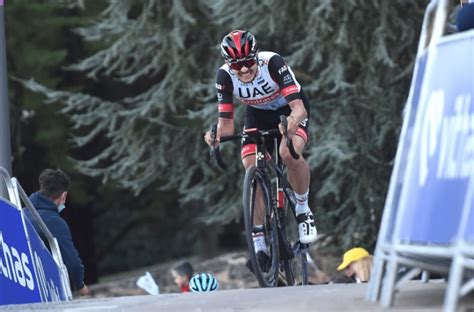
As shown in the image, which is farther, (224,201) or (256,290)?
(224,201)

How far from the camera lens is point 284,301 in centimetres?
751

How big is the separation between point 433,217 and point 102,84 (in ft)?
68.4

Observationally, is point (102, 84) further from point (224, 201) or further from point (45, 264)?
point (45, 264)

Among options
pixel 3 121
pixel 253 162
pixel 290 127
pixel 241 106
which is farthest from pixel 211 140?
pixel 241 106

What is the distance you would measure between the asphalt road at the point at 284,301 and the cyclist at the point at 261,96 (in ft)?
6.27

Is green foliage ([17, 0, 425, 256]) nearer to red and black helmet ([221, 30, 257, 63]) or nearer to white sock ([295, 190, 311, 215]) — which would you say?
white sock ([295, 190, 311, 215])

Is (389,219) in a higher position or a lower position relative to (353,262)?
higher

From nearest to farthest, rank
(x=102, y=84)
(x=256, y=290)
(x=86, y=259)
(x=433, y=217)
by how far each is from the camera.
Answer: (x=433, y=217) → (x=256, y=290) → (x=102, y=84) → (x=86, y=259)

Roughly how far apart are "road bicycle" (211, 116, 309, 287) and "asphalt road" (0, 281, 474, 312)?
5.38 ft

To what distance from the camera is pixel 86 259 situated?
28.7 metres

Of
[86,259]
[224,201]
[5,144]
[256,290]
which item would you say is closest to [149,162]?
[224,201]

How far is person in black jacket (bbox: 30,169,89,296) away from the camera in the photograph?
1165 centimetres

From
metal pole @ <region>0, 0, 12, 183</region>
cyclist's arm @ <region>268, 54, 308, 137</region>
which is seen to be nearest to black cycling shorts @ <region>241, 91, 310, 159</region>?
cyclist's arm @ <region>268, 54, 308, 137</region>

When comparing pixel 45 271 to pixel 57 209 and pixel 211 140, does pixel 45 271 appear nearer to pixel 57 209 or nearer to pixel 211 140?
pixel 57 209
